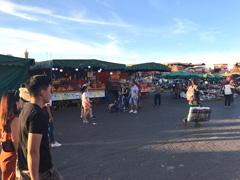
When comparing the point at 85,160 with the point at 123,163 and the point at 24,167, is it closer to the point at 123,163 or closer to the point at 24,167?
the point at 123,163

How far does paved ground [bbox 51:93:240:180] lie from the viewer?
3547 mm

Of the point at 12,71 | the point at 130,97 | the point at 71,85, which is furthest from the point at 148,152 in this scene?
the point at 71,85

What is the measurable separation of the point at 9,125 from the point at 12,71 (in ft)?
24.9

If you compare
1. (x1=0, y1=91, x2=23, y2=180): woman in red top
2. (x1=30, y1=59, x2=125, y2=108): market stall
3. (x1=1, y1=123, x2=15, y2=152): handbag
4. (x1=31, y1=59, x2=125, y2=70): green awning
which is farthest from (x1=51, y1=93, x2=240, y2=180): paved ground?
(x1=31, y1=59, x2=125, y2=70): green awning

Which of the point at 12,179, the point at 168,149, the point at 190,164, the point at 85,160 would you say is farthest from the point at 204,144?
the point at 12,179

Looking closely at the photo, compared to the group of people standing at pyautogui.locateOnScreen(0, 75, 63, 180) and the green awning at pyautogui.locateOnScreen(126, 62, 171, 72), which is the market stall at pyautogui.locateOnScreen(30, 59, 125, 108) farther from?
the group of people standing at pyautogui.locateOnScreen(0, 75, 63, 180)

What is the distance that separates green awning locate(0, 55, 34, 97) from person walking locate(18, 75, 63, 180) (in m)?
8.01

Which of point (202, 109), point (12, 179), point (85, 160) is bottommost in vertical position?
point (85, 160)

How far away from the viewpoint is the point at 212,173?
3.49 meters

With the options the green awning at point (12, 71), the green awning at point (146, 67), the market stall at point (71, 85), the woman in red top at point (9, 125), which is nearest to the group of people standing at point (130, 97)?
Answer: the market stall at point (71, 85)

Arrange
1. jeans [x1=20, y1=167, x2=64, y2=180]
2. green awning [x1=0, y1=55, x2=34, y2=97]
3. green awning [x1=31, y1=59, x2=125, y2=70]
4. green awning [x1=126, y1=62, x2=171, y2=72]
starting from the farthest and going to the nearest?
green awning [x1=126, y1=62, x2=171, y2=72]
green awning [x1=31, y1=59, x2=125, y2=70]
green awning [x1=0, y1=55, x2=34, y2=97]
jeans [x1=20, y1=167, x2=64, y2=180]

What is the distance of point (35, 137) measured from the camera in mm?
1620

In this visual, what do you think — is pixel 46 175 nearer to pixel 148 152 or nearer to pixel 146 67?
pixel 148 152

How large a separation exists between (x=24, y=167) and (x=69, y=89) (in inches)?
407
